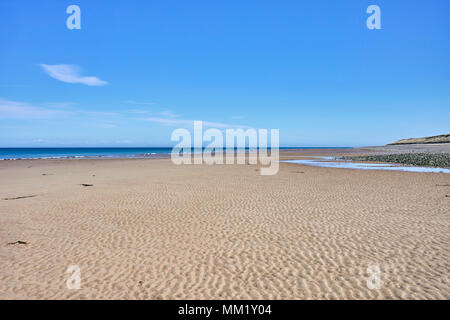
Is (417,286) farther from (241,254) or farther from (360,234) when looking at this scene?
(241,254)

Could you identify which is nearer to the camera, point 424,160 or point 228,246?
point 228,246

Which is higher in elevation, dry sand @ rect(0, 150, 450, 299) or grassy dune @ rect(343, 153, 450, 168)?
grassy dune @ rect(343, 153, 450, 168)

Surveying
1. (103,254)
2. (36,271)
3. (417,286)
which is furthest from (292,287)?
(36,271)

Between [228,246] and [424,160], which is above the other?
[424,160]

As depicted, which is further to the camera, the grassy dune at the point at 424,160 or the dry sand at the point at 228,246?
the grassy dune at the point at 424,160

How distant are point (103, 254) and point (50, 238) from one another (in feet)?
9.16

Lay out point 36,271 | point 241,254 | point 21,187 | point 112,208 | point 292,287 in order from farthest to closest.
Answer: point 21,187 < point 112,208 < point 241,254 < point 36,271 < point 292,287

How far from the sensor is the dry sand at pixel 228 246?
6.07m

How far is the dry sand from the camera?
6.07m

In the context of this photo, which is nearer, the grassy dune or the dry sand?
the dry sand

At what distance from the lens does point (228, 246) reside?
850 cm

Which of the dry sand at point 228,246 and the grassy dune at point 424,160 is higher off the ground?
the grassy dune at point 424,160

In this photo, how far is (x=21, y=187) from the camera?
20.2 metres
